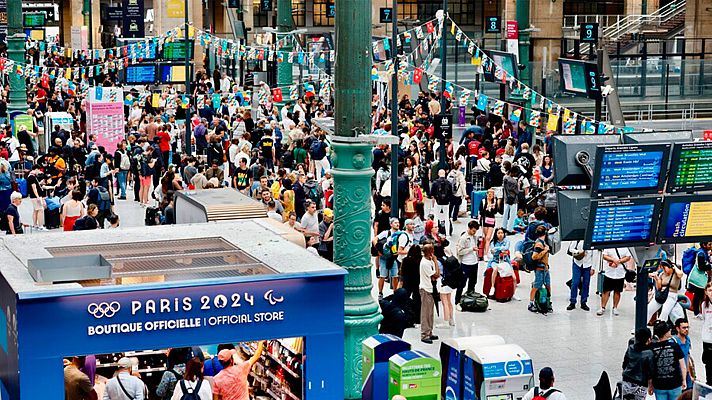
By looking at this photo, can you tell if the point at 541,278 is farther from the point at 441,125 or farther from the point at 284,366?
the point at 441,125

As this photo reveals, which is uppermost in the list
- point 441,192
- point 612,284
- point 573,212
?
point 573,212

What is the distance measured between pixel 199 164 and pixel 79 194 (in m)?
5.85

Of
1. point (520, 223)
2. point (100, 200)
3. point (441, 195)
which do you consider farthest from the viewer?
point (441, 195)

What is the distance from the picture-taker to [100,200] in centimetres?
2627

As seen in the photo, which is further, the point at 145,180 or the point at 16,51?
the point at 16,51

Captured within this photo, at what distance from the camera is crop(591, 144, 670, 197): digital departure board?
14812 millimetres

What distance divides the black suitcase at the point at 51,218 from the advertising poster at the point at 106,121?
28.6 feet

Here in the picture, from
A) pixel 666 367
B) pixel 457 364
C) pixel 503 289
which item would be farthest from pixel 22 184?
pixel 666 367

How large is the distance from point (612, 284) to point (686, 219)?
5.08 meters

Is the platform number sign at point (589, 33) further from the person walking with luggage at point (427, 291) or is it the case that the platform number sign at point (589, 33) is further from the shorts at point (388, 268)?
the person walking with luggage at point (427, 291)

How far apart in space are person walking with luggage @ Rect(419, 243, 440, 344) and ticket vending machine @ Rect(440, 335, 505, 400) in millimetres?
3830

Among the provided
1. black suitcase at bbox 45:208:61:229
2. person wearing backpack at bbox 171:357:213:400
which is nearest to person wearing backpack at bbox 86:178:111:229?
black suitcase at bbox 45:208:61:229

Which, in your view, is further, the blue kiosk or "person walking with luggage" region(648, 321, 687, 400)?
"person walking with luggage" region(648, 321, 687, 400)

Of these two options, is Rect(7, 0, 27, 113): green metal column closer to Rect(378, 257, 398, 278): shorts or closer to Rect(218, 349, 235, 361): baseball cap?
Rect(378, 257, 398, 278): shorts
